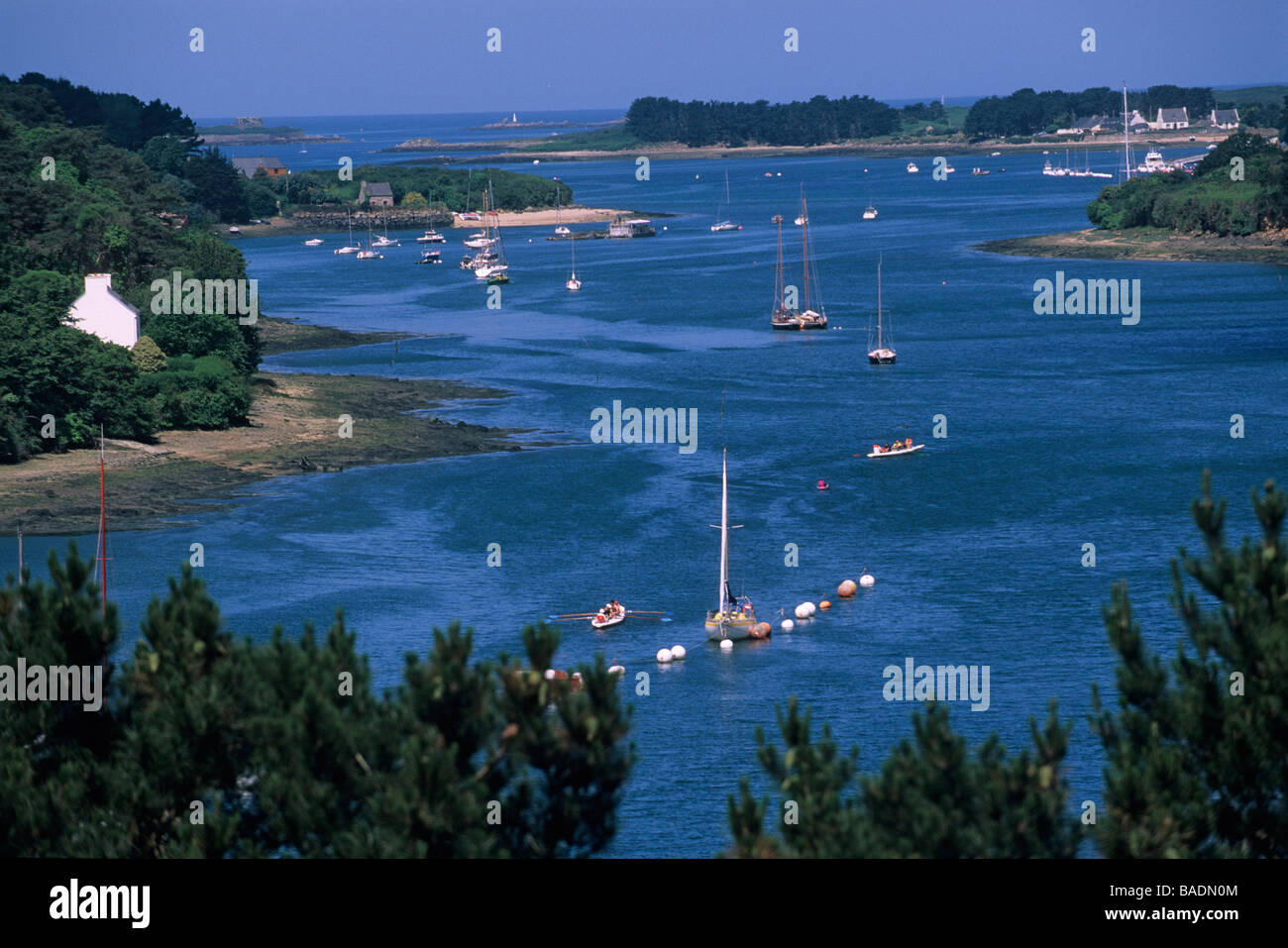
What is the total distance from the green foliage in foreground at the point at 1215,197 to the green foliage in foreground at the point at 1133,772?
11593 centimetres

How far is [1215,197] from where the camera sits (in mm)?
135000

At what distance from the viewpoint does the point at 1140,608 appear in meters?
46.8

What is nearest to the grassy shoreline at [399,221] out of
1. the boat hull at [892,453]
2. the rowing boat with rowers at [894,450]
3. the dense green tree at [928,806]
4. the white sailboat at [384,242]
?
the white sailboat at [384,242]

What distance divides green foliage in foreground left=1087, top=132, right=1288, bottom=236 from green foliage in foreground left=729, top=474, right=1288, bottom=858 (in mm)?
115932

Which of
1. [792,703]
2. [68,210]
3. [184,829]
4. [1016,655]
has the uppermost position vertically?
[68,210]

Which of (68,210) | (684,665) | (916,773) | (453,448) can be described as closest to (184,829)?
(916,773)

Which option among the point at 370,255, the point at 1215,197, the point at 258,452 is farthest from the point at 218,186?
the point at 258,452

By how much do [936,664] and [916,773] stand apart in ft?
83.3

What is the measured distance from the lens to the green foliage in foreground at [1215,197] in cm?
13038

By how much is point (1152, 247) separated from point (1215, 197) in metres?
8.13

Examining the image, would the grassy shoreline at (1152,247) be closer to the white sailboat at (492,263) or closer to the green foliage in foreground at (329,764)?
the white sailboat at (492,263)
